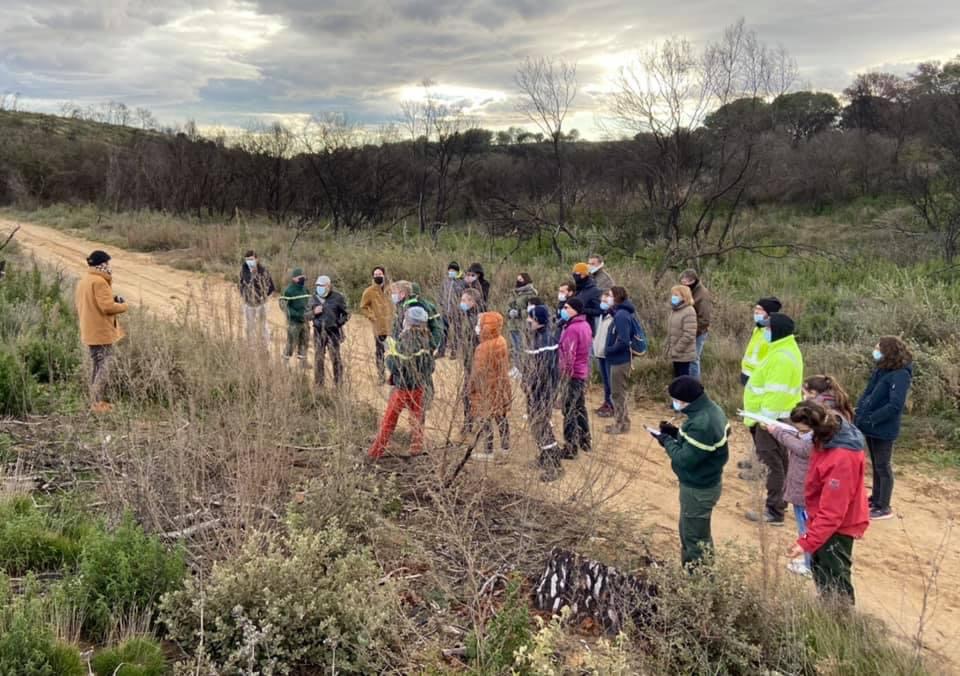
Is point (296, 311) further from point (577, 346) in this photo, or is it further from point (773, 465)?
point (773, 465)

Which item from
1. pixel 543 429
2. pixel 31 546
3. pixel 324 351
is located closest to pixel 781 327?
pixel 543 429

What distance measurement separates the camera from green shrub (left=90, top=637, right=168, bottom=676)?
3043 mm

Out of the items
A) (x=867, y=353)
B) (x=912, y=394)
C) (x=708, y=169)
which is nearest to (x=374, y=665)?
(x=912, y=394)

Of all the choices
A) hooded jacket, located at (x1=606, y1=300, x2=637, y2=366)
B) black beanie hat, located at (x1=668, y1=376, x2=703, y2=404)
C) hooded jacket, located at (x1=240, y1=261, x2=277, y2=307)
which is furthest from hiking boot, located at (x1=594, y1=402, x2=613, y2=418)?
hooded jacket, located at (x1=240, y1=261, x2=277, y2=307)

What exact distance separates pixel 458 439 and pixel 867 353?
614 centimetres

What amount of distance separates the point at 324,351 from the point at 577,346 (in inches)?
114

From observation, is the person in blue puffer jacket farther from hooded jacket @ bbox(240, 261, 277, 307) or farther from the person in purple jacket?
hooded jacket @ bbox(240, 261, 277, 307)

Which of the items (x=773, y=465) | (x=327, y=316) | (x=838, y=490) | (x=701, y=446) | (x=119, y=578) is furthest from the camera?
(x=327, y=316)

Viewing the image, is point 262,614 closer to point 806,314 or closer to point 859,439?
point 859,439

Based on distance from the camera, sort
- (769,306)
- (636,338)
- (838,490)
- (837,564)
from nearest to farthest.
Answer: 1. (838,490)
2. (837,564)
3. (769,306)
4. (636,338)

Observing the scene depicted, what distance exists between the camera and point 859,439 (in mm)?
4051

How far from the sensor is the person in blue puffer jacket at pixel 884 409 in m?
5.36

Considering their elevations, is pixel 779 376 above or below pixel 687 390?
below

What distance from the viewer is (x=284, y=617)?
10.8 feet
